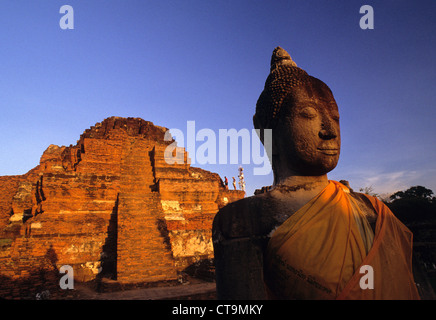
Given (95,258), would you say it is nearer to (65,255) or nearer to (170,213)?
(65,255)

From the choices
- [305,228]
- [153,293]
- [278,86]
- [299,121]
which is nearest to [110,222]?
[153,293]

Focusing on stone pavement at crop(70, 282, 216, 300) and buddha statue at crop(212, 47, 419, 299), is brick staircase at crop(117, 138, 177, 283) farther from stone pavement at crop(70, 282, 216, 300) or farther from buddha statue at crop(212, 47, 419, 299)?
buddha statue at crop(212, 47, 419, 299)

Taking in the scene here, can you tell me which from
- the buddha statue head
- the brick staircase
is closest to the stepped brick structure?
the brick staircase

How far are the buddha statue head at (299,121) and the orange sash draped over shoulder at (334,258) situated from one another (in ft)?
1.20

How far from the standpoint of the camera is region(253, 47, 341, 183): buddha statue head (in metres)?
2.40

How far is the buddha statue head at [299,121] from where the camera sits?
2.40 m

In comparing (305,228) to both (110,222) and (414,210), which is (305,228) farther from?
(414,210)

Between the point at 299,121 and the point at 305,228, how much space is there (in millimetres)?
920

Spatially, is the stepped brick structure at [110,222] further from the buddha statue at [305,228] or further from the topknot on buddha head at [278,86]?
the topknot on buddha head at [278,86]

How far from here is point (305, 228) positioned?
2.06 m

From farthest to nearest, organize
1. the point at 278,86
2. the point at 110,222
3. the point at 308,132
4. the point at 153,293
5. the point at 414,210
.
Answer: the point at 414,210, the point at 110,222, the point at 153,293, the point at 278,86, the point at 308,132

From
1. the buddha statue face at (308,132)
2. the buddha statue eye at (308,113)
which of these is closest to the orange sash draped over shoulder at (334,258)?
the buddha statue face at (308,132)

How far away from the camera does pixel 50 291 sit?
8094 mm

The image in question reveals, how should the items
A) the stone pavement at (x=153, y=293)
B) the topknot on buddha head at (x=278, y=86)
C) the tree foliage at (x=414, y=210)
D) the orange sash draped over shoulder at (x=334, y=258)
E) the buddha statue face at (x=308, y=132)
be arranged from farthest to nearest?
the tree foliage at (x=414, y=210) < the stone pavement at (x=153, y=293) < the topknot on buddha head at (x=278, y=86) < the buddha statue face at (x=308, y=132) < the orange sash draped over shoulder at (x=334, y=258)
